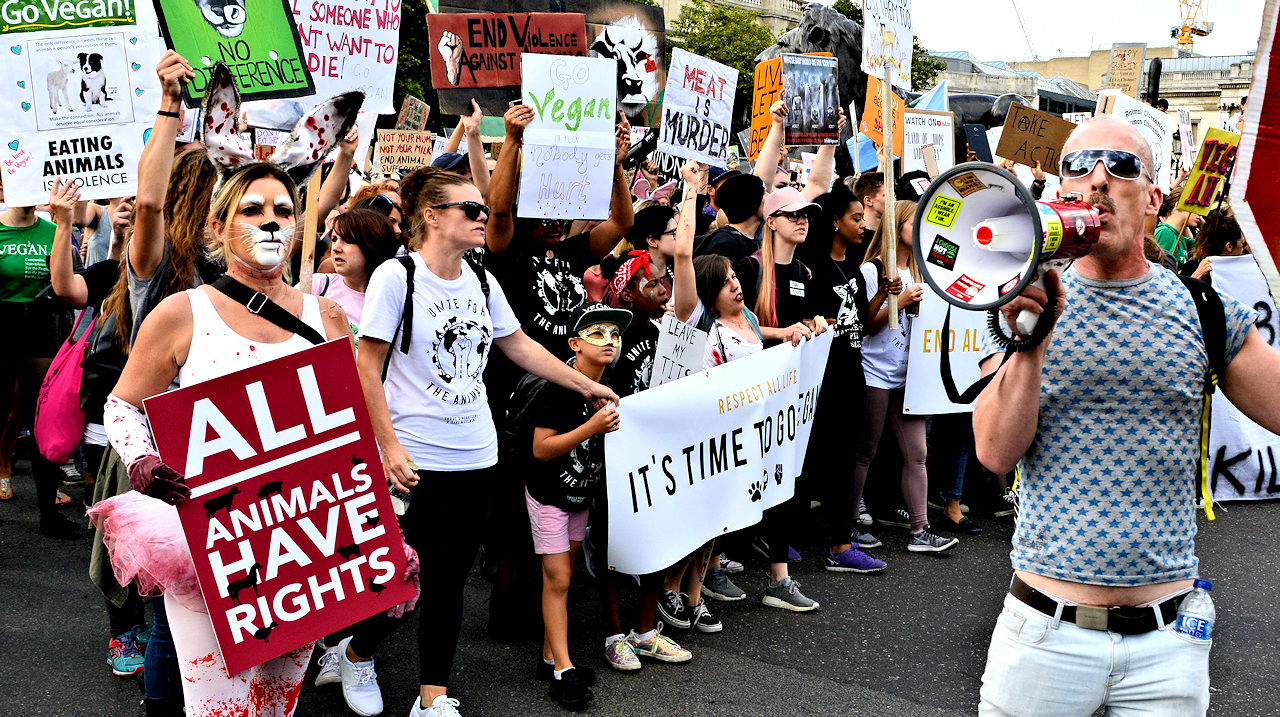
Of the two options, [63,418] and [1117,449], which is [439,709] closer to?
[63,418]

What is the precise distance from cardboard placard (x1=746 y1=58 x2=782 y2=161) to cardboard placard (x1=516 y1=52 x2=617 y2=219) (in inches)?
98.6

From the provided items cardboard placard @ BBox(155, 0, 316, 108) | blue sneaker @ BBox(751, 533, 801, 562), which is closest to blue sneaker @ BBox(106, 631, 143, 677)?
cardboard placard @ BBox(155, 0, 316, 108)

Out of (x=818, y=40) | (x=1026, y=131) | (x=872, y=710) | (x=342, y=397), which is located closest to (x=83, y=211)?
(x=342, y=397)

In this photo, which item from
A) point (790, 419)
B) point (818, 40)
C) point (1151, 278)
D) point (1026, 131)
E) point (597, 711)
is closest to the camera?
point (1151, 278)

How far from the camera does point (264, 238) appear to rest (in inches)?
112

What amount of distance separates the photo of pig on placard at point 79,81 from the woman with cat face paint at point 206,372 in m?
2.07

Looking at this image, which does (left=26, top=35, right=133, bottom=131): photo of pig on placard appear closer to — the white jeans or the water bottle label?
the white jeans

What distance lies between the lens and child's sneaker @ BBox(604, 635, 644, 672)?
4.47 metres

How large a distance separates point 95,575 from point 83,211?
3.89 m

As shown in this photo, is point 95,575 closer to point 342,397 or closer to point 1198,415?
point 342,397

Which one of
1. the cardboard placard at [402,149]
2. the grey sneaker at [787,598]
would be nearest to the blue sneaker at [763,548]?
the grey sneaker at [787,598]

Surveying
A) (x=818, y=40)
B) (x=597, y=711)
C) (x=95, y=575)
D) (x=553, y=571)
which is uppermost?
(x=818, y=40)

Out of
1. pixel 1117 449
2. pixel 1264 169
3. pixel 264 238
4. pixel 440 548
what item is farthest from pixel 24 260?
pixel 1264 169

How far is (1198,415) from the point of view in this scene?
2.34 m
